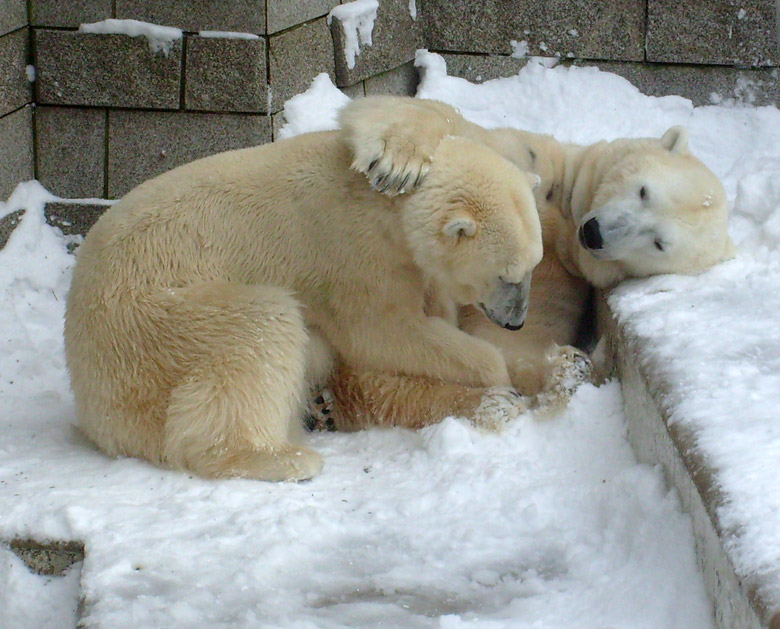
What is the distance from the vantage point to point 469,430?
2.91 meters

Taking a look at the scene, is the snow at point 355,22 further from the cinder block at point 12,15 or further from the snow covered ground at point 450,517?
the snow covered ground at point 450,517

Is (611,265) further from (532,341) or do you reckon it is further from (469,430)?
(469,430)

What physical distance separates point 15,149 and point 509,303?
261cm

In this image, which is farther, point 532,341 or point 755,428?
point 532,341

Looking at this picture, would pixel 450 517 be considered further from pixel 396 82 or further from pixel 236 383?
pixel 396 82

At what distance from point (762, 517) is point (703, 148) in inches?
148

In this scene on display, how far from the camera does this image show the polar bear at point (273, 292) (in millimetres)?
2812

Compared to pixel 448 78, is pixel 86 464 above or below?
below

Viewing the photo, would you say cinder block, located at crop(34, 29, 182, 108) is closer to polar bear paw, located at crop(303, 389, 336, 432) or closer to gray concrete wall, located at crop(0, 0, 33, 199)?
gray concrete wall, located at crop(0, 0, 33, 199)

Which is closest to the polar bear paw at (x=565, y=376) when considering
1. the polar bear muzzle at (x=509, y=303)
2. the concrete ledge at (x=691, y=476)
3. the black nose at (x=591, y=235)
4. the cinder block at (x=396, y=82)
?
the concrete ledge at (x=691, y=476)

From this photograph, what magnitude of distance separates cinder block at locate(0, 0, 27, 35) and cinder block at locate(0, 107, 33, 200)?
0.36 meters

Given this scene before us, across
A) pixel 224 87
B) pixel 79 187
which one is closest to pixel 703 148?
pixel 224 87

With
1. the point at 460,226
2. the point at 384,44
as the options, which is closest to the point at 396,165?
the point at 460,226

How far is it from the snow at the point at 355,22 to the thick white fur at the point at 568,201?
116 cm
